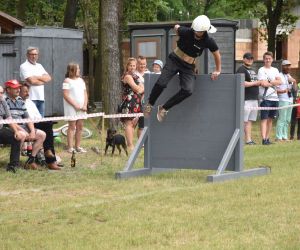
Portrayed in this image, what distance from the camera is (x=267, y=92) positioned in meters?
18.8

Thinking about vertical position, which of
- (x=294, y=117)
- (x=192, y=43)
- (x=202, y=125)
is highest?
(x=192, y=43)

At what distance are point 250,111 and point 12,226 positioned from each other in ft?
32.5

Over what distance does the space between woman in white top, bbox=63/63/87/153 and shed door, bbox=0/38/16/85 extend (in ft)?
20.2

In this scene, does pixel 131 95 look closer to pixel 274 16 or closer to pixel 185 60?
pixel 185 60

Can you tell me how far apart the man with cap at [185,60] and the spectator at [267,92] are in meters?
6.13

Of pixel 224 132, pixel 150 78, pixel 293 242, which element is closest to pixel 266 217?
pixel 293 242

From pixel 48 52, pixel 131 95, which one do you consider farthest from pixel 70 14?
pixel 131 95

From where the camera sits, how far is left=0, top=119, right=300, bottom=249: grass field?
805 cm

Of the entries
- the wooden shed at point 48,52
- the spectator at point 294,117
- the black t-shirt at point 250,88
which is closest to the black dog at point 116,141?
the black t-shirt at point 250,88

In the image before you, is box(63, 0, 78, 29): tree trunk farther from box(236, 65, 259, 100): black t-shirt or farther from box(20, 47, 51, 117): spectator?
box(20, 47, 51, 117): spectator

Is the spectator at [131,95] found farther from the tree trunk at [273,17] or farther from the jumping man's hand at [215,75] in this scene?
the tree trunk at [273,17]

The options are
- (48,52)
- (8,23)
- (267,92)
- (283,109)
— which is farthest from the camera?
(8,23)

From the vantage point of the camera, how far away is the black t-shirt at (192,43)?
12.0 meters

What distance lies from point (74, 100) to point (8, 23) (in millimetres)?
11968
